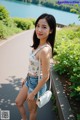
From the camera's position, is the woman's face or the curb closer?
the woman's face

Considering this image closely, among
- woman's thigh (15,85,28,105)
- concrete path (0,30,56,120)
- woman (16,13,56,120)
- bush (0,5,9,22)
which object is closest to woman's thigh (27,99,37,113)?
woman (16,13,56,120)

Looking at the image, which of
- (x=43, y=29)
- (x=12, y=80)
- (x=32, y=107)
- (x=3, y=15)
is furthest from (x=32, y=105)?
(x=3, y=15)

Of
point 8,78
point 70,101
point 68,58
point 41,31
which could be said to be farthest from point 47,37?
point 8,78

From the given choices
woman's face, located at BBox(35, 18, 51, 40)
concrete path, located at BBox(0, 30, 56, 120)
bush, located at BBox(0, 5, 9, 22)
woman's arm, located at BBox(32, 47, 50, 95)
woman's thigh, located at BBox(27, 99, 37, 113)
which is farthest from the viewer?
bush, located at BBox(0, 5, 9, 22)

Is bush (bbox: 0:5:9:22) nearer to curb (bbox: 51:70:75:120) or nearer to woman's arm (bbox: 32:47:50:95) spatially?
curb (bbox: 51:70:75:120)

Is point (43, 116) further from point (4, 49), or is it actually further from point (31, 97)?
point (4, 49)

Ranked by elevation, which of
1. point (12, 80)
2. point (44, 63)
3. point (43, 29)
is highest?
point (43, 29)

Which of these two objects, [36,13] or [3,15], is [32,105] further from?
[36,13]

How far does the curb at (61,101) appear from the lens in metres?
4.66

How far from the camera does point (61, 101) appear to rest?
5.29 meters

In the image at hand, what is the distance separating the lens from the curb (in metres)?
4.66

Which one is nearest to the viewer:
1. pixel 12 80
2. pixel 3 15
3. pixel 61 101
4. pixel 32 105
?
pixel 32 105

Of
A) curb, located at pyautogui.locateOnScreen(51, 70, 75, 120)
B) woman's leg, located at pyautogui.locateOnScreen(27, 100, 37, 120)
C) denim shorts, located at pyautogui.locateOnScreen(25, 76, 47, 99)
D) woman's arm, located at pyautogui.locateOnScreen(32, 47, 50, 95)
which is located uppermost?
woman's arm, located at pyautogui.locateOnScreen(32, 47, 50, 95)

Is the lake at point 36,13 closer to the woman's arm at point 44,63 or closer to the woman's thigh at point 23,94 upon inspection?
the woman's thigh at point 23,94
